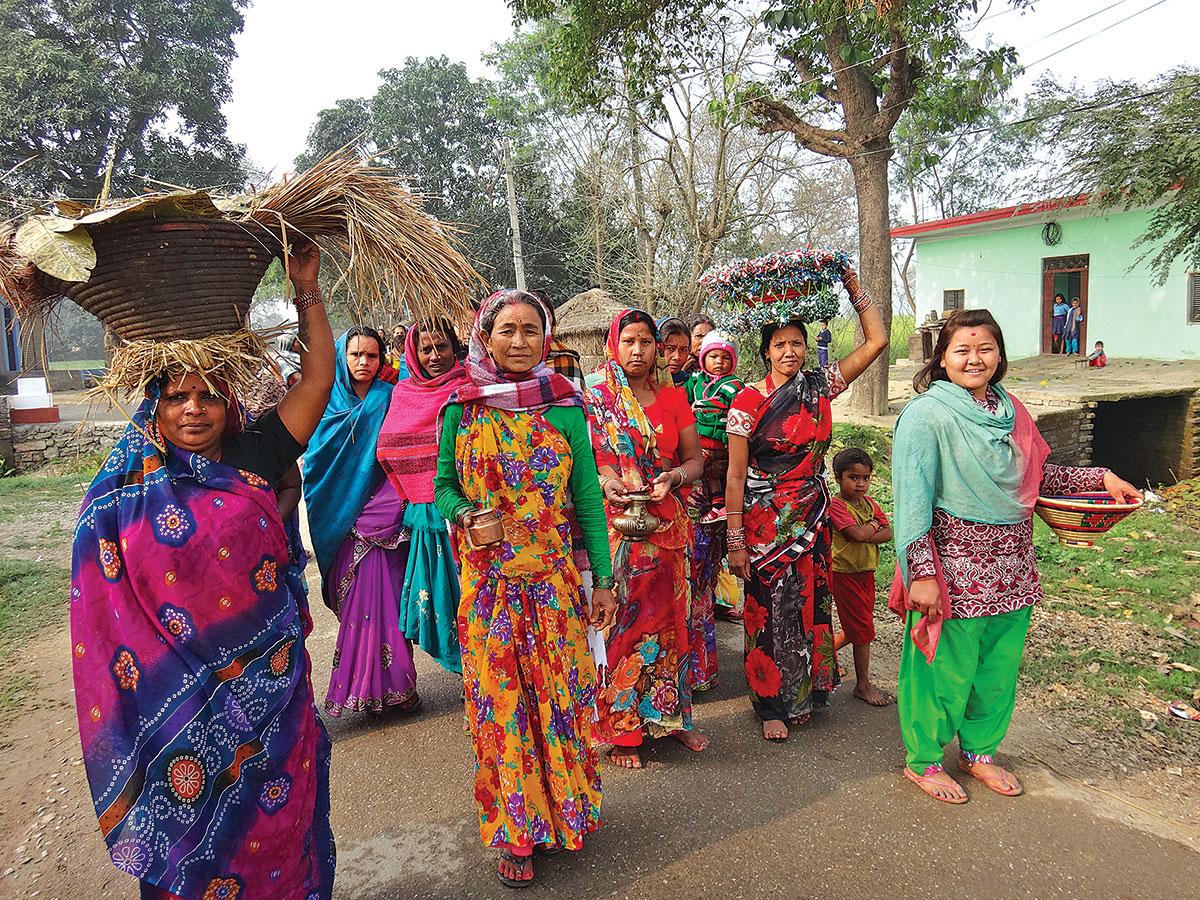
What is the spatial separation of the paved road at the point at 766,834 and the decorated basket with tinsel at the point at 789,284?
6.49 ft

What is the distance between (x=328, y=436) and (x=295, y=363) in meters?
1.16

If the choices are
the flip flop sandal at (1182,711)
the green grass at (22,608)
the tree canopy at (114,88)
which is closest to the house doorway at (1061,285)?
the flip flop sandal at (1182,711)

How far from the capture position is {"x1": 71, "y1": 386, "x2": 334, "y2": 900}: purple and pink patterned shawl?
198 cm

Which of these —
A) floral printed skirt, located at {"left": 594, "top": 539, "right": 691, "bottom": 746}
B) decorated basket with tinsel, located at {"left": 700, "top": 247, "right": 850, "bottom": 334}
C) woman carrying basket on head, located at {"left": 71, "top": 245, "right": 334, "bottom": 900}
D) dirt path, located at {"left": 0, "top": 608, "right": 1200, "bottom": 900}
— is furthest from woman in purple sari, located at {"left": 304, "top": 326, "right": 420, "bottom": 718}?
decorated basket with tinsel, located at {"left": 700, "top": 247, "right": 850, "bottom": 334}

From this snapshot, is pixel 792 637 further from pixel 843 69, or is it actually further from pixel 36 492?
pixel 36 492

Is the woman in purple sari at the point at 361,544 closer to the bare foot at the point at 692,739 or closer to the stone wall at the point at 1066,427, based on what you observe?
the bare foot at the point at 692,739

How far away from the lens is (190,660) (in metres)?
2.04

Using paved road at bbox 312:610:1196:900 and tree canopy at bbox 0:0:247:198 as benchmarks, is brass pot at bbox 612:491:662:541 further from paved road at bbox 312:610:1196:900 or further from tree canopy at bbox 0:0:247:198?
tree canopy at bbox 0:0:247:198

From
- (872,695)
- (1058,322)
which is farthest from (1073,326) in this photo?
(872,695)

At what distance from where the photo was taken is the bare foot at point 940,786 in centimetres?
300

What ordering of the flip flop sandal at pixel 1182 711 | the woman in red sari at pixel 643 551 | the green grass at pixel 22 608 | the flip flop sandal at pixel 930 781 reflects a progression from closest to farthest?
the flip flop sandal at pixel 930 781 < the woman in red sari at pixel 643 551 < the flip flop sandal at pixel 1182 711 < the green grass at pixel 22 608

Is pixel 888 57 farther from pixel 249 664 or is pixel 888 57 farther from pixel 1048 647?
pixel 249 664

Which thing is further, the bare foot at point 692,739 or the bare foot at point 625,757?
the bare foot at point 692,739

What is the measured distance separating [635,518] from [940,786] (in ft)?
5.31
